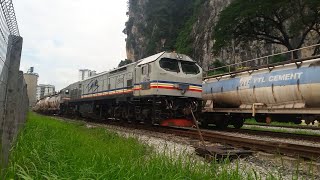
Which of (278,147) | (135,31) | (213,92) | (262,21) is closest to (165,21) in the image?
(135,31)

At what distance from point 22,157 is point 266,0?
35642mm

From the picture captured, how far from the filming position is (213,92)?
18.2 metres

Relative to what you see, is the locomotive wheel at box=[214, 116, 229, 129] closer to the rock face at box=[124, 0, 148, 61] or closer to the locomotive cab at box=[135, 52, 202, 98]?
the locomotive cab at box=[135, 52, 202, 98]

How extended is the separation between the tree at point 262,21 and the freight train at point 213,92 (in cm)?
1960

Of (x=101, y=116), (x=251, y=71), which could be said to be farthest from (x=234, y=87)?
(x=101, y=116)

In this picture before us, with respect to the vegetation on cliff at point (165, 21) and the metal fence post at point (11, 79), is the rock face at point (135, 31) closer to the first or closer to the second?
the vegetation on cliff at point (165, 21)

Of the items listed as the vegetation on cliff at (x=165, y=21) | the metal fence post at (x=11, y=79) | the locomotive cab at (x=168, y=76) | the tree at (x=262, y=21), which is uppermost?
the vegetation on cliff at (x=165, y=21)

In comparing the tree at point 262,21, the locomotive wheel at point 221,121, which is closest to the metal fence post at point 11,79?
the locomotive wheel at point 221,121

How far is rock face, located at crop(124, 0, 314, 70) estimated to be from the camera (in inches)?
2159

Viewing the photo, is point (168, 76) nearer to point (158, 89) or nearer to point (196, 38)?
point (158, 89)

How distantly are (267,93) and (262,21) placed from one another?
82.4 ft

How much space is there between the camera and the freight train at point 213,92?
1296 centimetres

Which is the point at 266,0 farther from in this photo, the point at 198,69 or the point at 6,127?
the point at 6,127

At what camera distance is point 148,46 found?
86750mm
